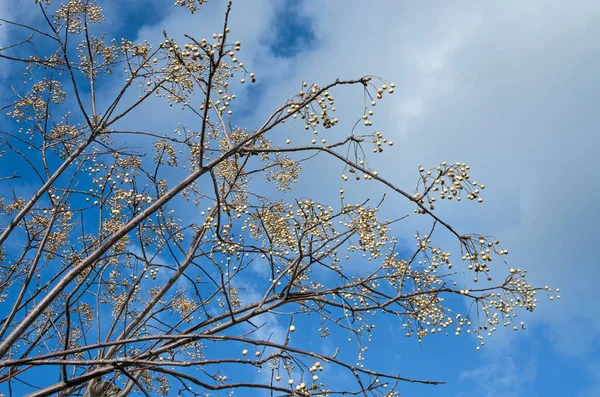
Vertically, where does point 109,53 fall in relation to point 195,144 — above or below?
above

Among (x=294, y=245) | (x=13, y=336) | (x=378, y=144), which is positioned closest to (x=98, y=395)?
(x=13, y=336)

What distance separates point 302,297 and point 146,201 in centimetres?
288

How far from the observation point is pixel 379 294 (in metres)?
5.89

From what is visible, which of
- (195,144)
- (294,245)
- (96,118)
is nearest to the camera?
(294,245)

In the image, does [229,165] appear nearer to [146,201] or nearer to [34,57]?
[146,201]

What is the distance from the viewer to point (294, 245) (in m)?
6.79

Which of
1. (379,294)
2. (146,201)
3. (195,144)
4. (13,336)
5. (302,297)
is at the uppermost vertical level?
(195,144)

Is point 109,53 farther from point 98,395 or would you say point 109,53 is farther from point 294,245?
point 98,395

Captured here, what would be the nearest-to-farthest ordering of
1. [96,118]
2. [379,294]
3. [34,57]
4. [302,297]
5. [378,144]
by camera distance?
[378,144] < [302,297] < [379,294] < [96,118] < [34,57]

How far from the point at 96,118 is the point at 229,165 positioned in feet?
7.23

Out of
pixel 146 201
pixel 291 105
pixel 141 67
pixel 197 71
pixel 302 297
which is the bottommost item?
pixel 302 297

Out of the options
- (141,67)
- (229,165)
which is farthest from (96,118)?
(229,165)

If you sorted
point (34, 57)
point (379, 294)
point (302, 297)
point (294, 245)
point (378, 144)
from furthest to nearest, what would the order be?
point (34, 57), point (294, 245), point (379, 294), point (302, 297), point (378, 144)

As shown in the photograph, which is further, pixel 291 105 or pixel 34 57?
pixel 34 57
